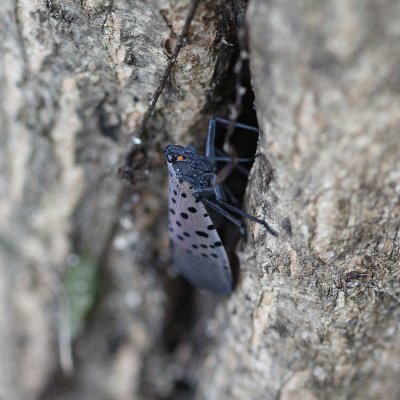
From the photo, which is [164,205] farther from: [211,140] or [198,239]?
[211,140]

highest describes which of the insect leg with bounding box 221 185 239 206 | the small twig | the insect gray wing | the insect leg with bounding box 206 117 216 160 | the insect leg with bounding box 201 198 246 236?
the small twig

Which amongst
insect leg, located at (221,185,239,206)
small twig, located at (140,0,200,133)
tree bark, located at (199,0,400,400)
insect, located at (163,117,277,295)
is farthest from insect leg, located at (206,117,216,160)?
tree bark, located at (199,0,400,400)

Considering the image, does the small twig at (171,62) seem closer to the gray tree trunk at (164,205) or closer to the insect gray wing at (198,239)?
the gray tree trunk at (164,205)

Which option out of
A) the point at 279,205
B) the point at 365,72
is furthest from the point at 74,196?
the point at 365,72

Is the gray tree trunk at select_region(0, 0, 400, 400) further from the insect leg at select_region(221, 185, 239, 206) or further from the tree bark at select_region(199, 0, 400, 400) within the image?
the insect leg at select_region(221, 185, 239, 206)

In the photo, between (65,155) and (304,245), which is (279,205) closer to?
(304,245)

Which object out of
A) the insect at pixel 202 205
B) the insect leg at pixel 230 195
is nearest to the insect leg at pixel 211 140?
the insect at pixel 202 205
